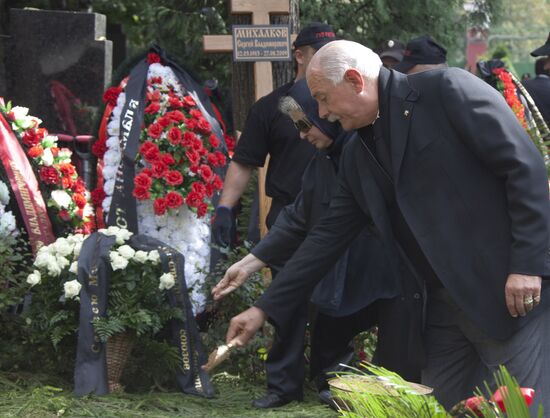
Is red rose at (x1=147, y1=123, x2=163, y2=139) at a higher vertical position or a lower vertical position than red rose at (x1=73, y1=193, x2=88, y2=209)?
higher

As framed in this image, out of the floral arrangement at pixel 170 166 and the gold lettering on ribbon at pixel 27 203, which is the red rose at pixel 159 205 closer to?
the floral arrangement at pixel 170 166

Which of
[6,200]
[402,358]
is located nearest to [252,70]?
[6,200]

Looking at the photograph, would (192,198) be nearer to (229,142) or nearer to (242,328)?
(229,142)

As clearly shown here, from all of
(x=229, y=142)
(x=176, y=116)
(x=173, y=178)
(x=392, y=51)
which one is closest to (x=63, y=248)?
(x=173, y=178)

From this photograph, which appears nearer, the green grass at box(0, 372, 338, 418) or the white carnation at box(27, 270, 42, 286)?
the green grass at box(0, 372, 338, 418)

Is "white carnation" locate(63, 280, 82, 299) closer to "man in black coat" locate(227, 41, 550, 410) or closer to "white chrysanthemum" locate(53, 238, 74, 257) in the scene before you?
"white chrysanthemum" locate(53, 238, 74, 257)

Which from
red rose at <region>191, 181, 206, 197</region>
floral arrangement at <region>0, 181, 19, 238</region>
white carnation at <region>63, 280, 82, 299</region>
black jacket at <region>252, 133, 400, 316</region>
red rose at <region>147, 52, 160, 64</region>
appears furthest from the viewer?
red rose at <region>147, 52, 160, 64</region>

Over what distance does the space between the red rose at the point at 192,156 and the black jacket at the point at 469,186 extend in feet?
12.8

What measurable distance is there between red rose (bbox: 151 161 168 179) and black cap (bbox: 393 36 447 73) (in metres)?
1.67

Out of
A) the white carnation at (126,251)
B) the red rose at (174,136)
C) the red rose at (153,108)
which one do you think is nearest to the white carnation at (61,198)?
the red rose at (174,136)

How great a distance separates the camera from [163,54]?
26.6 feet

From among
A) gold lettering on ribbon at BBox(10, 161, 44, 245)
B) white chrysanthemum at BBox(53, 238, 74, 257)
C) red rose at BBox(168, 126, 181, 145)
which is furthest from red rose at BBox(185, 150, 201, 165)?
white chrysanthemum at BBox(53, 238, 74, 257)

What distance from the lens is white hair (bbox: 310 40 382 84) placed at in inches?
146

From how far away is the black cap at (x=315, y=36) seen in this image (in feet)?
22.0
